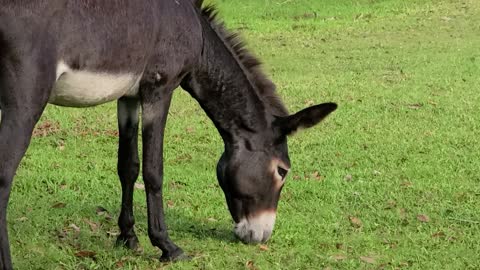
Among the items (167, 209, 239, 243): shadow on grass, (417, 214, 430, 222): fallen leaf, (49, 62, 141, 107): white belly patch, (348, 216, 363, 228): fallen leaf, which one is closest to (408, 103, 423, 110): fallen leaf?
(417, 214, 430, 222): fallen leaf

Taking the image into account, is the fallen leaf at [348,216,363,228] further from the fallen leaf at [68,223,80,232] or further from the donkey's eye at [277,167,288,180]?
the fallen leaf at [68,223,80,232]

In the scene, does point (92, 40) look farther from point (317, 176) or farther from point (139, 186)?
point (317, 176)

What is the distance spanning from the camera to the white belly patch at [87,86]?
16.3ft

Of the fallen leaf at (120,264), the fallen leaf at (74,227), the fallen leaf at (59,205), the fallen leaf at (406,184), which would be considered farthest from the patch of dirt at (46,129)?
the fallen leaf at (120,264)

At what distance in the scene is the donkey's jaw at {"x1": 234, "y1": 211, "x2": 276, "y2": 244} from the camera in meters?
6.12

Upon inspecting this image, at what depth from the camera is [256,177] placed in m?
6.06

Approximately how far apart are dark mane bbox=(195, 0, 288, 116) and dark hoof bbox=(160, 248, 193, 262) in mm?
1196

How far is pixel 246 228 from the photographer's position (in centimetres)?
614

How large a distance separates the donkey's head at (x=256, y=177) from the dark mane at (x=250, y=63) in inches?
5.3

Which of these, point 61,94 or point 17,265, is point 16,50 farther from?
point 17,265

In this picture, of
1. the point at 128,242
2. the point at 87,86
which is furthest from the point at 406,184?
the point at 87,86

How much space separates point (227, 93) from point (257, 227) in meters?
0.98

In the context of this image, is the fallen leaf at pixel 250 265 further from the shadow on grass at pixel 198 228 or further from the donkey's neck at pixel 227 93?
the donkey's neck at pixel 227 93

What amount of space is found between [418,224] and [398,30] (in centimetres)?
1109
